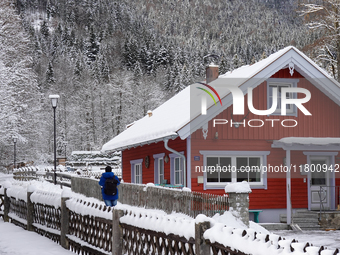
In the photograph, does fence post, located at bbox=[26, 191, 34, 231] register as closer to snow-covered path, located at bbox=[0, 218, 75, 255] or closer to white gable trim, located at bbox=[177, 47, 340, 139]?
snow-covered path, located at bbox=[0, 218, 75, 255]

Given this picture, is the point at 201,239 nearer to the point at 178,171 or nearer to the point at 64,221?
the point at 64,221

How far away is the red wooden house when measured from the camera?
17.2m

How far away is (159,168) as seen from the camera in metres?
20.4

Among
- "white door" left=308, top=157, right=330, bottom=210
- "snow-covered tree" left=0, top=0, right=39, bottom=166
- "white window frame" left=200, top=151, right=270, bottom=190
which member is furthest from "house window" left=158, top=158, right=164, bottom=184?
"snow-covered tree" left=0, top=0, right=39, bottom=166

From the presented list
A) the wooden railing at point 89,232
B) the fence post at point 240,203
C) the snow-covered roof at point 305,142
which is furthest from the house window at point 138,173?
the wooden railing at point 89,232

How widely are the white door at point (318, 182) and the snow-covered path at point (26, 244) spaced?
413 inches

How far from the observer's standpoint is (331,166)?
1877 centimetres

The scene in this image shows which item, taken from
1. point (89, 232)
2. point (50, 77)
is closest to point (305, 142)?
point (89, 232)

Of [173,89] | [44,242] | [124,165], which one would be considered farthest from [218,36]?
[44,242]

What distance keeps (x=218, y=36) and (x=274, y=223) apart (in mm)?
183201

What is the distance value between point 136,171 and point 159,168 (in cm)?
382

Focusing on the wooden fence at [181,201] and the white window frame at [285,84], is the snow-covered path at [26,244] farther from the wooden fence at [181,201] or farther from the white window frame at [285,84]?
the white window frame at [285,84]

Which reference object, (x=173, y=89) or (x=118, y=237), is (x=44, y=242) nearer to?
(x=118, y=237)

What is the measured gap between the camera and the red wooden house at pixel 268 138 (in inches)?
679
